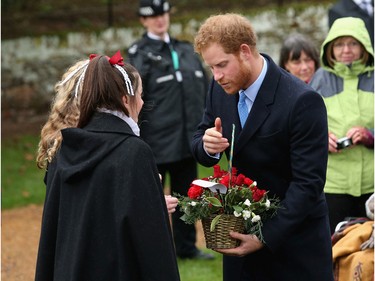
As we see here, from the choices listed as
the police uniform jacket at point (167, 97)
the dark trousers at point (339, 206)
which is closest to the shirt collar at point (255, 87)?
the dark trousers at point (339, 206)

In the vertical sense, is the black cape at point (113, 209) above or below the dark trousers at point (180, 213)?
above

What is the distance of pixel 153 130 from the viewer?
29.3 ft

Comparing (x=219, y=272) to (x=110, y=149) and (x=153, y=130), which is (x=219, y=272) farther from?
(x=110, y=149)

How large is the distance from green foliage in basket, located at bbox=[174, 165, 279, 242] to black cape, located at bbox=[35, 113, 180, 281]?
0.47 metres

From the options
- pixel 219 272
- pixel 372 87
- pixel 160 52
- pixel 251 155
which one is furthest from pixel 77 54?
pixel 251 155

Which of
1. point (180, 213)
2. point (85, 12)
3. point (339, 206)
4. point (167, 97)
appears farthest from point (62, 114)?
point (85, 12)

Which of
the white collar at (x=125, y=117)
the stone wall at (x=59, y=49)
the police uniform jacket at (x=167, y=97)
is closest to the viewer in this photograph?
the white collar at (x=125, y=117)

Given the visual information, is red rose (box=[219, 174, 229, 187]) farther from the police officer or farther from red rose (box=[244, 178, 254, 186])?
the police officer

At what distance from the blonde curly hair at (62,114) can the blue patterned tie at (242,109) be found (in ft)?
2.84

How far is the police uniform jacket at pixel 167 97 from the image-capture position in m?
8.85

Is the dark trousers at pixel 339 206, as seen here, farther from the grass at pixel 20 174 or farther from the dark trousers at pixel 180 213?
the grass at pixel 20 174

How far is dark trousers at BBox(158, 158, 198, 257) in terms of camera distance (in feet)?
29.4

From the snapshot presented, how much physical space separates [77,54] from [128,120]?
10.1m

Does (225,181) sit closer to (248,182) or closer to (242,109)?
(248,182)
